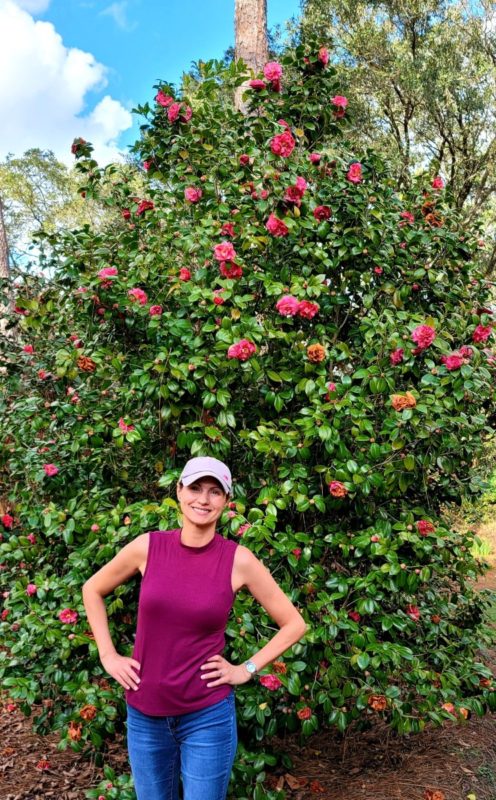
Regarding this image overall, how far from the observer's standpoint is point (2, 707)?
439 cm

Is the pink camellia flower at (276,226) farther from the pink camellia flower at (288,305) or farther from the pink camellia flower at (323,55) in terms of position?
the pink camellia flower at (323,55)

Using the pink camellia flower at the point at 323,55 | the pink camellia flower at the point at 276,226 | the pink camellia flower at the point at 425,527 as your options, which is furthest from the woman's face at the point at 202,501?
the pink camellia flower at the point at 323,55

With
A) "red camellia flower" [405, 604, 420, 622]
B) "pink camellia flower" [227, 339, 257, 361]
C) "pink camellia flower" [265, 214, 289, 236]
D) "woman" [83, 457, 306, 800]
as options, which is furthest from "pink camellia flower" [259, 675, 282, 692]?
"pink camellia flower" [265, 214, 289, 236]

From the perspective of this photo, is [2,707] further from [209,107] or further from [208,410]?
[209,107]

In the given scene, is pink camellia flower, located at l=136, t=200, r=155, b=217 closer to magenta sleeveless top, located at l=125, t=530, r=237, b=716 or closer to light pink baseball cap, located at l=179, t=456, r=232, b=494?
light pink baseball cap, located at l=179, t=456, r=232, b=494

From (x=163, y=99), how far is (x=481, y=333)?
203cm

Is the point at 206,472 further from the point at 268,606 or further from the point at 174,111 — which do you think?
the point at 174,111

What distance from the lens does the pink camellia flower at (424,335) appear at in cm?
286

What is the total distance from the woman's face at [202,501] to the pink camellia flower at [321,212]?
172 centimetres

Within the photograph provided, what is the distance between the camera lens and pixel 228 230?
321 centimetres

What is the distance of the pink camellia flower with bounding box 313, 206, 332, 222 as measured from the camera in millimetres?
3242

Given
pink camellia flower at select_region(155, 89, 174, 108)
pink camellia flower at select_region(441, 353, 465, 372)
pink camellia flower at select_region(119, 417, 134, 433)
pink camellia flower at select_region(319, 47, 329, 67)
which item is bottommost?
pink camellia flower at select_region(119, 417, 134, 433)

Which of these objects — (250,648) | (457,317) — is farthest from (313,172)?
(250,648)

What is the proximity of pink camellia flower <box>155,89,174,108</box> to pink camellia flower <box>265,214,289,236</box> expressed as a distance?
3.39ft
